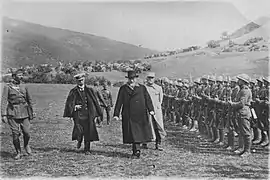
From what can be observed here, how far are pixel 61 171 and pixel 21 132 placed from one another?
0.76 metres

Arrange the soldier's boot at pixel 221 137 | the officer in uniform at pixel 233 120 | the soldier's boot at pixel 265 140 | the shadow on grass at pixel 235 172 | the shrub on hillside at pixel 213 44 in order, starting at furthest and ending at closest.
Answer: the shrub on hillside at pixel 213 44 → the soldier's boot at pixel 221 137 → the soldier's boot at pixel 265 140 → the officer in uniform at pixel 233 120 → the shadow on grass at pixel 235 172

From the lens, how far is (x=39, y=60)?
6926 millimetres

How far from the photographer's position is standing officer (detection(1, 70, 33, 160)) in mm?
6540

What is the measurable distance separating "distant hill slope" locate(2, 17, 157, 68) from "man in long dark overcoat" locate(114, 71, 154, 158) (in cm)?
56

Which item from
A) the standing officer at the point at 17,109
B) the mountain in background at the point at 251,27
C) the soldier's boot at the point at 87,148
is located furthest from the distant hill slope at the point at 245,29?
the standing officer at the point at 17,109

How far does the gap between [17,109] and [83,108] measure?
32.7 inches

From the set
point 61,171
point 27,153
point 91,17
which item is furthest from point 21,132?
point 91,17

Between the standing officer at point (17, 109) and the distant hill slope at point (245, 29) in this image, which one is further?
the distant hill slope at point (245, 29)

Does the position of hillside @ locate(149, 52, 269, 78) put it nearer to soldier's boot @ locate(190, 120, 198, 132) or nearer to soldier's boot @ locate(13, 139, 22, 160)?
soldier's boot @ locate(190, 120, 198, 132)

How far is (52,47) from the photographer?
7008 mm

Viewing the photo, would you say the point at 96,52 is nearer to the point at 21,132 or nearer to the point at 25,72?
the point at 25,72

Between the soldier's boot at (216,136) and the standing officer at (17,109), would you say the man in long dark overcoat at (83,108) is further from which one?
the soldier's boot at (216,136)

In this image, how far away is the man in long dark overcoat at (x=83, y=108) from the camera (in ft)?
21.6

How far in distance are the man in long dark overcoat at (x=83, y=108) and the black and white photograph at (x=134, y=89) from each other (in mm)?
13
